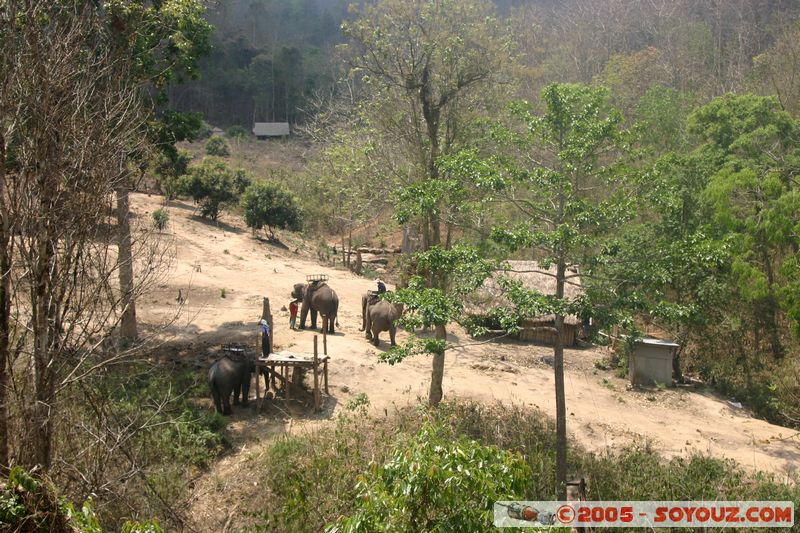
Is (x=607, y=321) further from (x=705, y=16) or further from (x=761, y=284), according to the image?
(x=705, y=16)

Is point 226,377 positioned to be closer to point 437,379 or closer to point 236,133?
point 437,379

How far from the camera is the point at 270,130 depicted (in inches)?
2306

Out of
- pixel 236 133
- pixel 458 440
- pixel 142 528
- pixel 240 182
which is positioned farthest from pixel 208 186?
pixel 142 528

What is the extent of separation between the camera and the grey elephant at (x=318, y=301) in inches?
660

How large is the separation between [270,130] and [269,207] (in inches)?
1236

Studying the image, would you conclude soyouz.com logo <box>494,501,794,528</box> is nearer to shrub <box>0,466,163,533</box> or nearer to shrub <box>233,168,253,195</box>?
shrub <box>0,466,163,533</box>

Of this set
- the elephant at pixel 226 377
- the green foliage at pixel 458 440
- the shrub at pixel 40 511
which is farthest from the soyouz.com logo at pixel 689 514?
the elephant at pixel 226 377

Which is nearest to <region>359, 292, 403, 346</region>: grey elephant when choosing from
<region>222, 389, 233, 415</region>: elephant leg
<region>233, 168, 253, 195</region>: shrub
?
<region>222, 389, 233, 415</region>: elephant leg

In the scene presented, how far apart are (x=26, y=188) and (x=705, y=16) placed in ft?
178

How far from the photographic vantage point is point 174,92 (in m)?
58.4

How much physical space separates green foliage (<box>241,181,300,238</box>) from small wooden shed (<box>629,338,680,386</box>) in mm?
17458

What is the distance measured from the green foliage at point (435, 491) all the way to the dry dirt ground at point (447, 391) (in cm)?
459

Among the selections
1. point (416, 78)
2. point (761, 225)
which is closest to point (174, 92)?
point (416, 78)

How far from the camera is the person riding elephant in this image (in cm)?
1241
